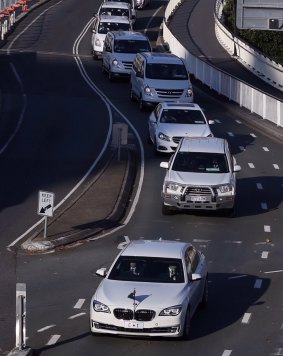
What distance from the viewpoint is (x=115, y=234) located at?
91.1 feet

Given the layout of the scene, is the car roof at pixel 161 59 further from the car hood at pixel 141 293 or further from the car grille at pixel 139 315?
the car grille at pixel 139 315

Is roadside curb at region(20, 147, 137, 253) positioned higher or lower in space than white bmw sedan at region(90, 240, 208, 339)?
lower

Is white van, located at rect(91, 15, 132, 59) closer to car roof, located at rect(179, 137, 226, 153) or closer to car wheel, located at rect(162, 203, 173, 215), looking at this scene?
car roof, located at rect(179, 137, 226, 153)

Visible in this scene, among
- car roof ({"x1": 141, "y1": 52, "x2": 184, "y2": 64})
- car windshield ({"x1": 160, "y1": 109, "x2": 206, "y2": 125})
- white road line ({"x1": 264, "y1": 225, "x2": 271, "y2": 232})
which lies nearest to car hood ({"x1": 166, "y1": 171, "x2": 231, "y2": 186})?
white road line ({"x1": 264, "y1": 225, "x2": 271, "y2": 232})

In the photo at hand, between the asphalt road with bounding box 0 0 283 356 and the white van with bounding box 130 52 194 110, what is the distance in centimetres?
103

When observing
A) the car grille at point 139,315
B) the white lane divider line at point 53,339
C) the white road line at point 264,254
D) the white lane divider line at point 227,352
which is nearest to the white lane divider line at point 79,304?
the white lane divider line at point 53,339

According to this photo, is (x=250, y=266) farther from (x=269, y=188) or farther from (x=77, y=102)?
(x=77, y=102)

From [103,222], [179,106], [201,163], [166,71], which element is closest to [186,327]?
[103,222]

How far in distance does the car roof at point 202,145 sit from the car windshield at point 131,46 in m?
23.2

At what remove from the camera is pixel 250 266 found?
24.8 meters

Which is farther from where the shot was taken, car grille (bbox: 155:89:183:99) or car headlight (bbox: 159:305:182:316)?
car grille (bbox: 155:89:183:99)

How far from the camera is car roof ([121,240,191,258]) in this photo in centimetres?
2008

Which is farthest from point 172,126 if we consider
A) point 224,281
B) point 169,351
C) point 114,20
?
point 114,20

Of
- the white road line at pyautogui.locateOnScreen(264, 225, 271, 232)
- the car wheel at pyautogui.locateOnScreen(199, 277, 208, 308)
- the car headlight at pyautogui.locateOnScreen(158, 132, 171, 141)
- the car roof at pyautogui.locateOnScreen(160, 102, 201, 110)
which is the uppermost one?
the car roof at pyautogui.locateOnScreen(160, 102, 201, 110)
